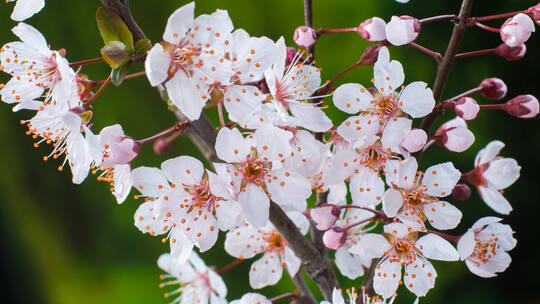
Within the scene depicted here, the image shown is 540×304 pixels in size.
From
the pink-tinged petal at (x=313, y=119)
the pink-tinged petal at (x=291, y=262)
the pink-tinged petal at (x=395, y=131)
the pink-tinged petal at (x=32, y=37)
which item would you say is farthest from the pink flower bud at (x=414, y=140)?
the pink-tinged petal at (x=32, y=37)

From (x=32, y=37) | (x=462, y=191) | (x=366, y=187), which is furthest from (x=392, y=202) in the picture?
(x=32, y=37)

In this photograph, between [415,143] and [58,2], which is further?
[58,2]

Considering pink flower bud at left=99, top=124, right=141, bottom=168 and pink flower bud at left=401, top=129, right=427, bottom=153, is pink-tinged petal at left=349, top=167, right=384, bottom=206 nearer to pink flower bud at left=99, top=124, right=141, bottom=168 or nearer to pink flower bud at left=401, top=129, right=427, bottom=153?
pink flower bud at left=401, top=129, right=427, bottom=153

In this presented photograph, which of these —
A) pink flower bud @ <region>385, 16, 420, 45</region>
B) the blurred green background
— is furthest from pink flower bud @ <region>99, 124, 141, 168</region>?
the blurred green background

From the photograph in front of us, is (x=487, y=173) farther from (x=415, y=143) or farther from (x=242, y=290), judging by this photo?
(x=242, y=290)

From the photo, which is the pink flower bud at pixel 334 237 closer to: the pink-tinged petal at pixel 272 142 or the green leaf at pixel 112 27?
the pink-tinged petal at pixel 272 142

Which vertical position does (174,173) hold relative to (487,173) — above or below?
Result: above

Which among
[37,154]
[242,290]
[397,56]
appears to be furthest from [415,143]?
[37,154]
